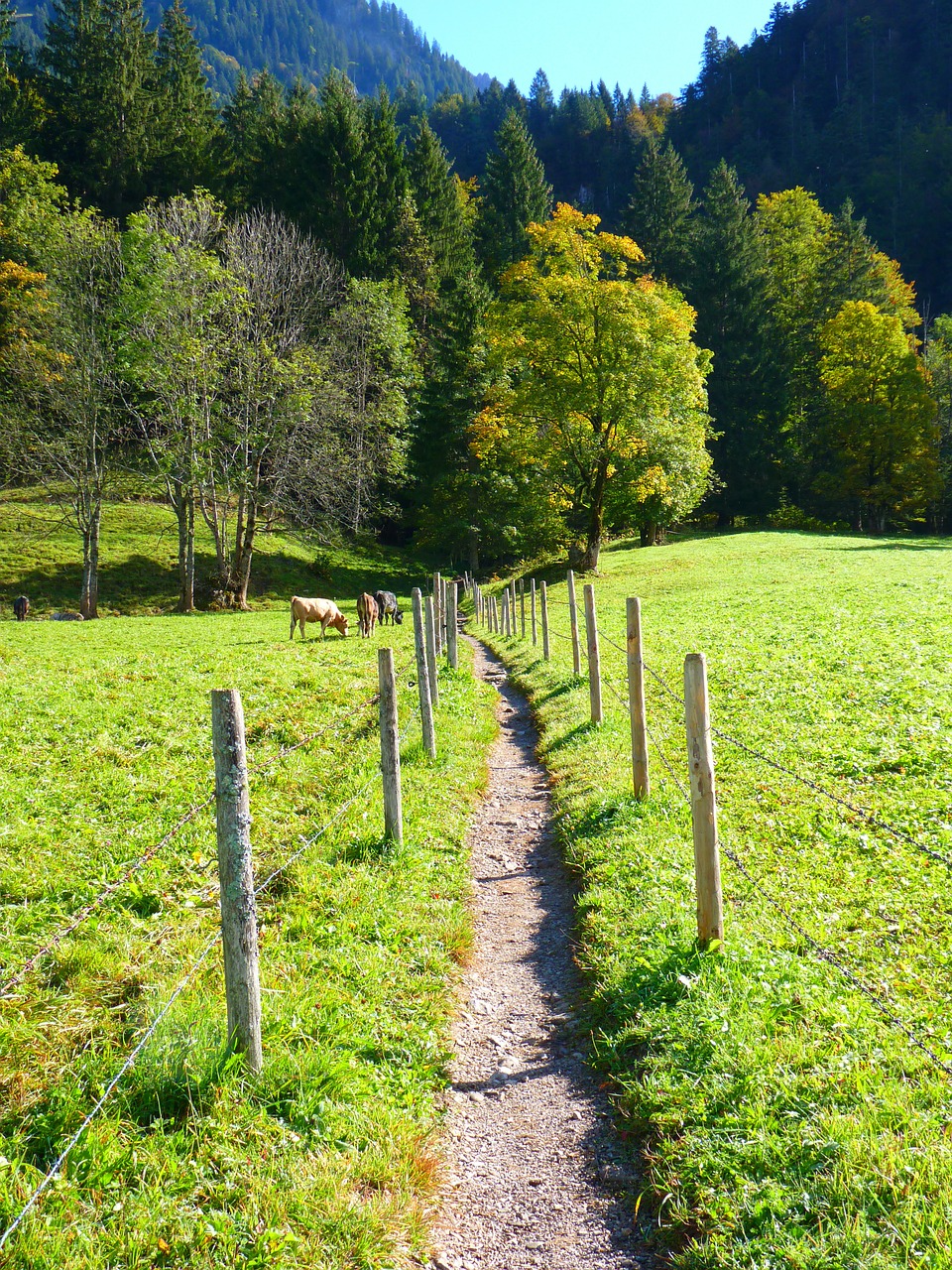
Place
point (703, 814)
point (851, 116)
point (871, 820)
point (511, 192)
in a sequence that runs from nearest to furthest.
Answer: point (871, 820) < point (703, 814) < point (511, 192) < point (851, 116)

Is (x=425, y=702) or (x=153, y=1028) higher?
(x=425, y=702)

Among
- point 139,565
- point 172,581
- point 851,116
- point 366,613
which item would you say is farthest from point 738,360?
point 851,116

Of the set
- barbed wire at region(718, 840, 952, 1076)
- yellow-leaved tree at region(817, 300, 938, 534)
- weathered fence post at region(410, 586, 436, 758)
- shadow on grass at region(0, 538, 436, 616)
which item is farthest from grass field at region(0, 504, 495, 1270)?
yellow-leaved tree at region(817, 300, 938, 534)

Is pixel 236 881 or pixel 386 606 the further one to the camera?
pixel 386 606

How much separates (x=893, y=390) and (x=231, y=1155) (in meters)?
67.3

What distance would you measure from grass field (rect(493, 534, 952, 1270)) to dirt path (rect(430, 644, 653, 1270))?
22cm

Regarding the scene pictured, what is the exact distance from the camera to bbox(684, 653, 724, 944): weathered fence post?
5238 mm

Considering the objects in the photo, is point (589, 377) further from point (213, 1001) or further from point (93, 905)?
point (93, 905)

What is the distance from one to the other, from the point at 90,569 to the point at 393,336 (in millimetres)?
28521

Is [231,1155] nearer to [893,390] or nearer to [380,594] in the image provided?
[380,594]

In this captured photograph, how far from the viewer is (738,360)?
2527 inches

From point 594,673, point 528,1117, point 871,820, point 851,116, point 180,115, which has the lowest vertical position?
point 528,1117

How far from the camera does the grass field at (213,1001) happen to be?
3.32 meters

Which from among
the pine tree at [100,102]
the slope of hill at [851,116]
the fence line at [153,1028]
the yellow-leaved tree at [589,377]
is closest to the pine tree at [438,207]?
the pine tree at [100,102]
